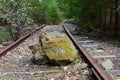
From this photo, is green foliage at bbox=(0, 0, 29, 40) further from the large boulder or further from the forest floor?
the large boulder

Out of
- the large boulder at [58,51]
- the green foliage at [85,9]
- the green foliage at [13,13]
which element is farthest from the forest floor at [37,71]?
the green foliage at [85,9]

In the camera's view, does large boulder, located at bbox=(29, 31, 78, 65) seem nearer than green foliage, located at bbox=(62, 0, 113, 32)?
Yes

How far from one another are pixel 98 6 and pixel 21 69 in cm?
698

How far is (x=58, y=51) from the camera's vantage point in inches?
230

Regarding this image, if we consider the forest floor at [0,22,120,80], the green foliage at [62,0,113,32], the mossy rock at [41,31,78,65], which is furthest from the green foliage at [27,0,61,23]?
the forest floor at [0,22,120,80]

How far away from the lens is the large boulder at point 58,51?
571cm

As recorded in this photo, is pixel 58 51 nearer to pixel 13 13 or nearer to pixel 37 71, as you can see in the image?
pixel 37 71

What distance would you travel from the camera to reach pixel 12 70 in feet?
18.2

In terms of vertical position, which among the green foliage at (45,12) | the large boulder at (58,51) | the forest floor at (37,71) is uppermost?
the large boulder at (58,51)

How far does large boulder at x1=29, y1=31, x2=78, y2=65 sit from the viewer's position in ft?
18.7

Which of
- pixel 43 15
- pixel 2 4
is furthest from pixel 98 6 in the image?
pixel 43 15

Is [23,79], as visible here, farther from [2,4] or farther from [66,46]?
[2,4]

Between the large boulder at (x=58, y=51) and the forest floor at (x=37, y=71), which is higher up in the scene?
the large boulder at (x=58, y=51)

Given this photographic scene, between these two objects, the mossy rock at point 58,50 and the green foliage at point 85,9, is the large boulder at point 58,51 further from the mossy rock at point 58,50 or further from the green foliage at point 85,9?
the green foliage at point 85,9
